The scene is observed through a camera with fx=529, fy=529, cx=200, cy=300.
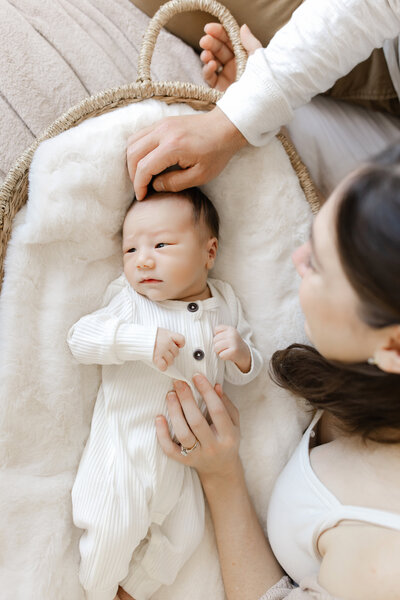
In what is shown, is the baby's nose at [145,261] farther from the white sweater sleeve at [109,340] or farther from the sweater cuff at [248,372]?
the sweater cuff at [248,372]

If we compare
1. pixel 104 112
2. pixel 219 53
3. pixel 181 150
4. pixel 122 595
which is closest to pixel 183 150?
pixel 181 150

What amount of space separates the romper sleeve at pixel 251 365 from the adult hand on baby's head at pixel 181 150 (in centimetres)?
36

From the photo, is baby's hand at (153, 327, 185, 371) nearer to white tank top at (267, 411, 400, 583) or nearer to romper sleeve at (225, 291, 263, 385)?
romper sleeve at (225, 291, 263, 385)

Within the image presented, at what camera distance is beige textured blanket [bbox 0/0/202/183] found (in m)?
1.31

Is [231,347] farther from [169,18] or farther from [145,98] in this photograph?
[169,18]

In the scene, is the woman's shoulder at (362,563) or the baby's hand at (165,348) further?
the baby's hand at (165,348)

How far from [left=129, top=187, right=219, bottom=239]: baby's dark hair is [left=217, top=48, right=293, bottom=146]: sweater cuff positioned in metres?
0.18

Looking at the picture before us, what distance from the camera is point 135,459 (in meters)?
1.11

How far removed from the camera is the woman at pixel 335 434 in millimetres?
715

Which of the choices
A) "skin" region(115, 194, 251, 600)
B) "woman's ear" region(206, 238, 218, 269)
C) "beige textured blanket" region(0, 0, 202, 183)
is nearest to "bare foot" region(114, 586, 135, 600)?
"skin" region(115, 194, 251, 600)

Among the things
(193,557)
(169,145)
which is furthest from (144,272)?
(193,557)

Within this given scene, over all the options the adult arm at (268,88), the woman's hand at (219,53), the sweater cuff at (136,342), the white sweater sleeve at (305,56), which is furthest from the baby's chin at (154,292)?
the woman's hand at (219,53)

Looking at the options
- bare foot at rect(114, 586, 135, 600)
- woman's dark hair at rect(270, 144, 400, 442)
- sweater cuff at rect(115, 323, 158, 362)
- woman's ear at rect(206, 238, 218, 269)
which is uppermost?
woman's dark hair at rect(270, 144, 400, 442)

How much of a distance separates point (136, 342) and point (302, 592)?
1.78 feet
